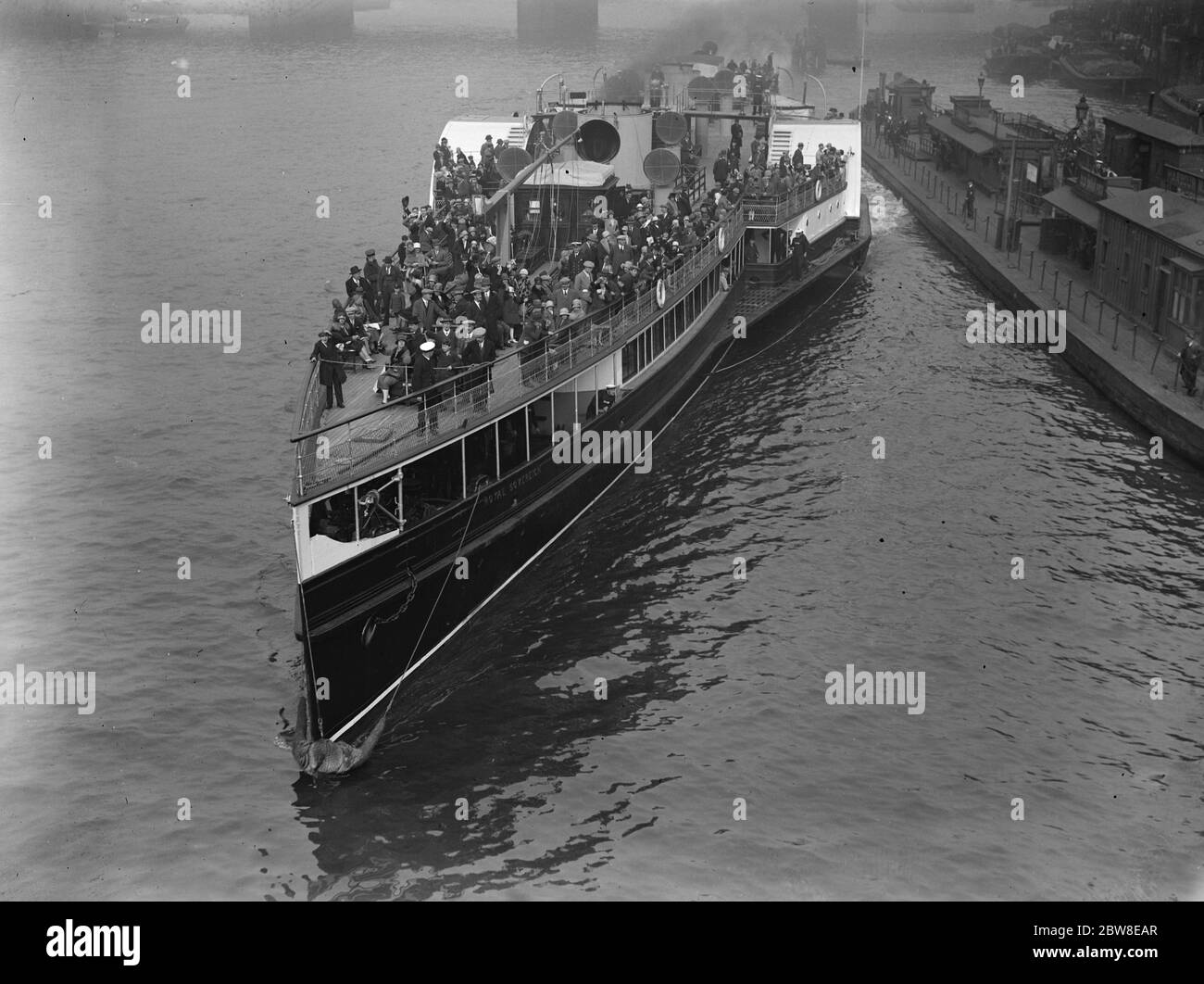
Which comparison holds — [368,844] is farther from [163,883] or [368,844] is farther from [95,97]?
[95,97]

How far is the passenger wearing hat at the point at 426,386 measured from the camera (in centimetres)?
2934

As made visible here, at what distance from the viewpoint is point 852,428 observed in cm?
4381

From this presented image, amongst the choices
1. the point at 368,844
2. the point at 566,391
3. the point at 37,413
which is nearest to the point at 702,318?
the point at 566,391

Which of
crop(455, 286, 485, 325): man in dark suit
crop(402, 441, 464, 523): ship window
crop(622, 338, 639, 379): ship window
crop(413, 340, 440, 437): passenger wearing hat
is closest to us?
crop(402, 441, 464, 523): ship window

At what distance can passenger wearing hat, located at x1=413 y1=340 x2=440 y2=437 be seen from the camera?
2934 cm

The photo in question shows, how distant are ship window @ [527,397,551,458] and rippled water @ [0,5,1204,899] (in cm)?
262

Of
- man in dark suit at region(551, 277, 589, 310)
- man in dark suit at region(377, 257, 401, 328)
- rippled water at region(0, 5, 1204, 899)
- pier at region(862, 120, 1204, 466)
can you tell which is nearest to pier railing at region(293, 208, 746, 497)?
man in dark suit at region(551, 277, 589, 310)

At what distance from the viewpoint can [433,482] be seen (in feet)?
98.2

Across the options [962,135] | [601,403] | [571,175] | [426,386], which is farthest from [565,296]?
[962,135]

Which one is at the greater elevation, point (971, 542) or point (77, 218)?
point (77, 218)

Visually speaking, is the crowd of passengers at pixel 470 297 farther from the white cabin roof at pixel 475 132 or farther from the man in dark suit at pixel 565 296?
the white cabin roof at pixel 475 132

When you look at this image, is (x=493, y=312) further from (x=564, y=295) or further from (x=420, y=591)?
(x=420, y=591)

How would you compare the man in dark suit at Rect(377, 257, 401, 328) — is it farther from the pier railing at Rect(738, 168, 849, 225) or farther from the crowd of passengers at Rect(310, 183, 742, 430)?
the pier railing at Rect(738, 168, 849, 225)
